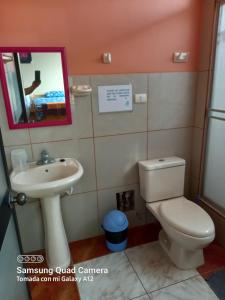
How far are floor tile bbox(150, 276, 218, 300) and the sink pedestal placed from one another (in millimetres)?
727

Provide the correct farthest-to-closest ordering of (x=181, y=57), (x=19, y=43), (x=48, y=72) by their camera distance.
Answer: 1. (x=181, y=57)
2. (x=48, y=72)
3. (x=19, y=43)

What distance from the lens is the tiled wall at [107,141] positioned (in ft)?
5.51

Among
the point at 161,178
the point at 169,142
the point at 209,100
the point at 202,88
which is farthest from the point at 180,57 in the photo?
the point at 161,178

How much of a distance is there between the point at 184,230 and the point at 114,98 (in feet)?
3.65

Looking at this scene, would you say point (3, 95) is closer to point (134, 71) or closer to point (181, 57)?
point (134, 71)

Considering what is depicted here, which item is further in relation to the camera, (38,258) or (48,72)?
(38,258)

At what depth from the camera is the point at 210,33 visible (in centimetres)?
171

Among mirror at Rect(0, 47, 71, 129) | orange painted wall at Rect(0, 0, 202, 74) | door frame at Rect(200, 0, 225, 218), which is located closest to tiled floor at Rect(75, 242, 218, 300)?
door frame at Rect(200, 0, 225, 218)

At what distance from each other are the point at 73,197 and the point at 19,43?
4.07ft

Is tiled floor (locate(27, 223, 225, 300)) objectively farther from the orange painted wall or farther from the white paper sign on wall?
the orange painted wall

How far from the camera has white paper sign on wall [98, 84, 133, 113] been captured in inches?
66.9

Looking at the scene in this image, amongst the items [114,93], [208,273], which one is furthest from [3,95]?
[208,273]

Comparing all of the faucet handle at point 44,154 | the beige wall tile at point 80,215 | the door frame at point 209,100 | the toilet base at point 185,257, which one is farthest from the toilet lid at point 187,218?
the faucet handle at point 44,154

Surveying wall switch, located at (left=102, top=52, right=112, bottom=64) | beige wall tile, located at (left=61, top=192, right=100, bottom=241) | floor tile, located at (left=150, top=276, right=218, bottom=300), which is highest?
wall switch, located at (left=102, top=52, right=112, bottom=64)
